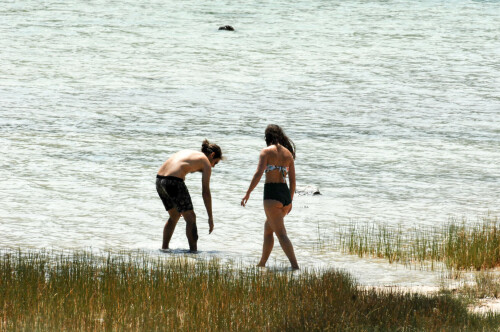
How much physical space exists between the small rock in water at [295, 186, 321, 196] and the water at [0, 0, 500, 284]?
222 mm

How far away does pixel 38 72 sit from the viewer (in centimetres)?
3077

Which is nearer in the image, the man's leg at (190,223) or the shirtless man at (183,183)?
the shirtless man at (183,183)

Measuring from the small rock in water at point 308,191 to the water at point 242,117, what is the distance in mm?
222

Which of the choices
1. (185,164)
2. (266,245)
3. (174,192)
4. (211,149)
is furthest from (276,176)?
(174,192)

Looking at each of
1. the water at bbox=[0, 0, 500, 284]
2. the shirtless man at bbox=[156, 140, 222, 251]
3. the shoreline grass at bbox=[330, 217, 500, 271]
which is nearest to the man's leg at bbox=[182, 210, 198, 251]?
the shirtless man at bbox=[156, 140, 222, 251]

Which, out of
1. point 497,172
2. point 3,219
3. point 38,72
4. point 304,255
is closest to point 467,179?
point 497,172

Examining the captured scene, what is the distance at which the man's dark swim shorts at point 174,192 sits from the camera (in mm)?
10172

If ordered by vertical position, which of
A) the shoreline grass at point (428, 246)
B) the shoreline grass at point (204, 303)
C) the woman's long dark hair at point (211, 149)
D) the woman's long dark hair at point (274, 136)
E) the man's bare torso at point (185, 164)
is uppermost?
the woman's long dark hair at point (274, 136)

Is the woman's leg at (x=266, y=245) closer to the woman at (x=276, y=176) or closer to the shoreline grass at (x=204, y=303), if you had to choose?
the woman at (x=276, y=176)

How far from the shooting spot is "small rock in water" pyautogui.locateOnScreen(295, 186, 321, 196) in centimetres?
1598

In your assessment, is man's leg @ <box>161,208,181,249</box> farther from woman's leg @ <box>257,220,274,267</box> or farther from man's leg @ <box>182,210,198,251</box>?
woman's leg @ <box>257,220,274,267</box>

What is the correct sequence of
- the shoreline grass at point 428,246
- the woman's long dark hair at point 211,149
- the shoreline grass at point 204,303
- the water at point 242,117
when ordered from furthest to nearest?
the water at point 242,117 < the shoreline grass at point 428,246 < the woman's long dark hair at point 211,149 < the shoreline grass at point 204,303

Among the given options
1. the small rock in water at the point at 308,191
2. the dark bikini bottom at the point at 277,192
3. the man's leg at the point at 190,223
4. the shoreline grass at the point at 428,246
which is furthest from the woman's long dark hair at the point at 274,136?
the small rock in water at the point at 308,191

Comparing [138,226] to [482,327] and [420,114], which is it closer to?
[482,327]
